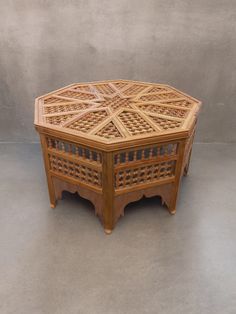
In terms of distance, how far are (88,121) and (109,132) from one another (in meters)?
0.19

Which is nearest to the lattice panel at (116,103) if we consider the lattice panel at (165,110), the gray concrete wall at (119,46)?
the lattice panel at (165,110)

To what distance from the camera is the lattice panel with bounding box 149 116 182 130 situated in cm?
139

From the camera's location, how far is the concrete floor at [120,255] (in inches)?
46.9

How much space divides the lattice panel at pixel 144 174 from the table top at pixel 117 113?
0.20 m

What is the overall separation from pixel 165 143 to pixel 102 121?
376 mm

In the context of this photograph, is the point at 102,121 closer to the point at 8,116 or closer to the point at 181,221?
the point at 181,221

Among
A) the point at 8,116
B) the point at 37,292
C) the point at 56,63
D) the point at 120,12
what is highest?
the point at 120,12

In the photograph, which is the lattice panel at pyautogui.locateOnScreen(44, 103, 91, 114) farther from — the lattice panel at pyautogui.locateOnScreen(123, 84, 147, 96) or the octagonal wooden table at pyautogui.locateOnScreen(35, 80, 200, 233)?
the lattice panel at pyautogui.locateOnScreen(123, 84, 147, 96)

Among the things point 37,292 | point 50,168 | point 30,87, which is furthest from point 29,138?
point 37,292

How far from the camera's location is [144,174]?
1449 millimetres

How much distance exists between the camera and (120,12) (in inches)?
80.0

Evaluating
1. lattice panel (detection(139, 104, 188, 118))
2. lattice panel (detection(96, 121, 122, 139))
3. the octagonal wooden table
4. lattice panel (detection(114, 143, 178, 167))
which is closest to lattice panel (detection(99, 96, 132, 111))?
the octagonal wooden table

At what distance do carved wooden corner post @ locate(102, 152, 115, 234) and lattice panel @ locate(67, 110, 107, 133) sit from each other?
203 millimetres

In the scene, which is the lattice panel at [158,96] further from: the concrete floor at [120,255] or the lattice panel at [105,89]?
the concrete floor at [120,255]
